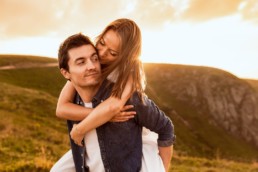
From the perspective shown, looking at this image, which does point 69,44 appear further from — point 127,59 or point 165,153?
point 165,153

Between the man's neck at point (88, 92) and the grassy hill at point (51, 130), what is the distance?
4778 millimetres

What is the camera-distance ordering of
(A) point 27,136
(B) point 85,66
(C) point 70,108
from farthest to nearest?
(A) point 27,136, (C) point 70,108, (B) point 85,66

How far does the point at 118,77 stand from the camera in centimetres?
366

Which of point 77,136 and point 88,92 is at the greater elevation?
point 88,92

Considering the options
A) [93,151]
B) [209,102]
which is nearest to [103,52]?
[93,151]

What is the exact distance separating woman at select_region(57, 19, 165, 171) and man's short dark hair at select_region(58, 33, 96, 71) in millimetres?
206

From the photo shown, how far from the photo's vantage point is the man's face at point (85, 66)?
3.78 m

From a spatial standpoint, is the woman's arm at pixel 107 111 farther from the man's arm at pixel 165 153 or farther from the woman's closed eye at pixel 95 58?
the man's arm at pixel 165 153

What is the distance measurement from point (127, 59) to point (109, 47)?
0.31 metres

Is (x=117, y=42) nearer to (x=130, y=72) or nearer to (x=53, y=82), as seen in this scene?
(x=130, y=72)

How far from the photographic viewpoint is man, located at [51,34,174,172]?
3773 mm

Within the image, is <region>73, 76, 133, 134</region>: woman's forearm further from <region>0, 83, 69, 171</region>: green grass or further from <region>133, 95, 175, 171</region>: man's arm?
<region>0, 83, 69, 171</region>: green grass

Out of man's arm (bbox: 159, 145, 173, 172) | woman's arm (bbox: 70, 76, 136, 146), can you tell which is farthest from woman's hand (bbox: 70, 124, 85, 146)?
man's arm (bbox: 159, 145, 173, 172)

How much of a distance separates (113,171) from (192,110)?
241 ft
